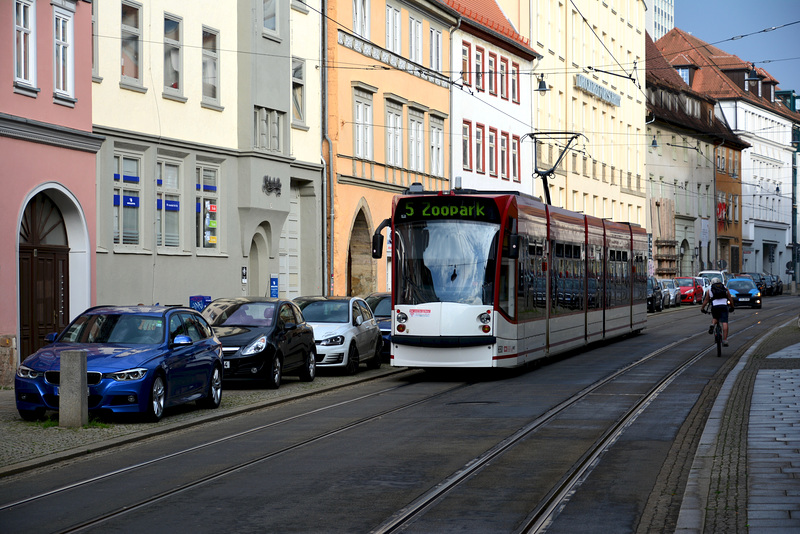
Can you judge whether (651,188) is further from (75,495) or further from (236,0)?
(75,495)

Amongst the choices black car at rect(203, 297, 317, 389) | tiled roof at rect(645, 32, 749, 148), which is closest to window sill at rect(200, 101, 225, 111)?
black car at rect(203, 297, 317, 389)

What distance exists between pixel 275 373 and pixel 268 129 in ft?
47.4

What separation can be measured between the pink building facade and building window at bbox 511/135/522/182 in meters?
33.9

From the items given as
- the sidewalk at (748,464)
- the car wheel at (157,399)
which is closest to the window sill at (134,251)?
the car wheel at (157,399)

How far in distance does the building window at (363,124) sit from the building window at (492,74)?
1397 centimetres

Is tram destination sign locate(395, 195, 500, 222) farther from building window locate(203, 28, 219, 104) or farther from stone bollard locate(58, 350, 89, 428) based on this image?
building window locate(203, 28, 219, 104)

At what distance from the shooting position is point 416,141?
45.4m

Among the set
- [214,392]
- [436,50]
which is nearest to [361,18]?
[436,50]

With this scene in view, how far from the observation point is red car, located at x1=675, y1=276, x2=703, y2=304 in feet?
227

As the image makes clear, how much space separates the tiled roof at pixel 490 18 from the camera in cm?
5052

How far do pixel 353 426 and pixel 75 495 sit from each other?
5396mm

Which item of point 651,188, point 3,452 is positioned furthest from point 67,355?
point 651,188

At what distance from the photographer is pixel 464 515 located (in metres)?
9.30

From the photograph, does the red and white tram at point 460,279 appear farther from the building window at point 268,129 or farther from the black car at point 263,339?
the building window at point 268,129
